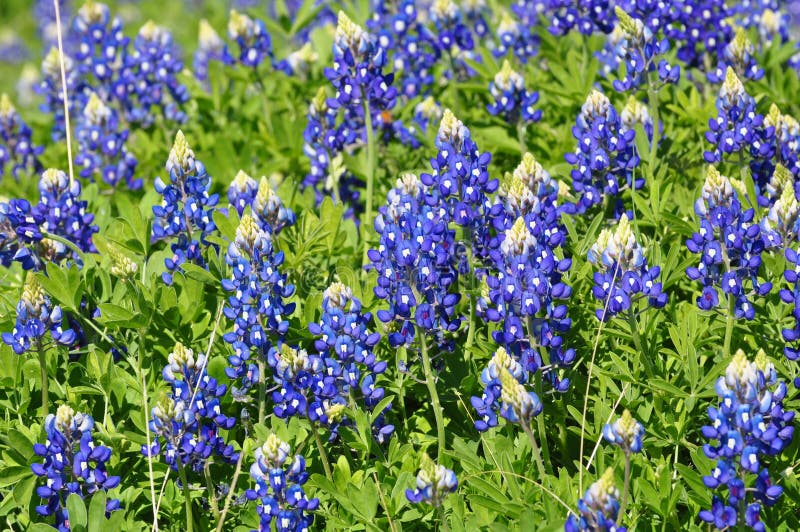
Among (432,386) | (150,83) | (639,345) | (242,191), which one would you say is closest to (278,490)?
(432,386)

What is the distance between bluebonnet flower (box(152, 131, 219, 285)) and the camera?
12.6 feet

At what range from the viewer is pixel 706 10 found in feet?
16.5

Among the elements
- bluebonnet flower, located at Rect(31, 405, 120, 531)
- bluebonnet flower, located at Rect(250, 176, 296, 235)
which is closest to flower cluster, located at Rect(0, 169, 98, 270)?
bluebonnet flower, located at Rect(250, 176, 296, 235)

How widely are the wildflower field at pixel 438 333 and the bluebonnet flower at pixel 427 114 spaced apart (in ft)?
0.53

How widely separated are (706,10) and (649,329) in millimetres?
2222

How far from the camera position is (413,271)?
3.27m

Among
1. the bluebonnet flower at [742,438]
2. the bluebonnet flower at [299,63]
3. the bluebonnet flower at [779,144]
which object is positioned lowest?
the bluebonnet flower at [742,438]

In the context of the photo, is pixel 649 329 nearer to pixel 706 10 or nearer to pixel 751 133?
pixel 751 133

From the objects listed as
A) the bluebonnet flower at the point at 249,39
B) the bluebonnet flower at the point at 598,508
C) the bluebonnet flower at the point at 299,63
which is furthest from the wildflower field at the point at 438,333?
the bluebonnet flower at the point at 299,63

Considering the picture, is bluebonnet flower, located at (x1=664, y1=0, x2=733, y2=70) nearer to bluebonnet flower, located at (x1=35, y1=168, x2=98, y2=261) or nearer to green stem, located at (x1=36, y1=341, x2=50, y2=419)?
bluebonnet flower, located at (x1=35, y1=168, x2=98, y2=261)

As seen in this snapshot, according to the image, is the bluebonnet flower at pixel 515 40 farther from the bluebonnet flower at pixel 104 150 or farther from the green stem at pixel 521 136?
the bluebonnet flower at pixel 104 150

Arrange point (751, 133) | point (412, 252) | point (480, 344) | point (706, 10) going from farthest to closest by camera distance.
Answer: point (706, 10) → point (751, 133) → point (480, 344) → point (412, 252)

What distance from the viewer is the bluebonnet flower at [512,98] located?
459 centimetres

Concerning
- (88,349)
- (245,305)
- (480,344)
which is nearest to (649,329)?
(480,344)
